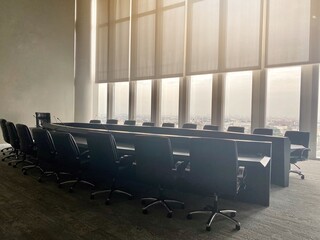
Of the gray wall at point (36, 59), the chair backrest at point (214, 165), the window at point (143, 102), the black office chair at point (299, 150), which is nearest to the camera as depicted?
the chair backrest at point (214, 165)

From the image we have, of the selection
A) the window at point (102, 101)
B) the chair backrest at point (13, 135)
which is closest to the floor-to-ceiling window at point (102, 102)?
the window at point (102, 101)

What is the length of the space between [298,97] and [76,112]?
326 inches

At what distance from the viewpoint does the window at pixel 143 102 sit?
9.77 m

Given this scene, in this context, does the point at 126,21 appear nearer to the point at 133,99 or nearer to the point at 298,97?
the point at 133,99

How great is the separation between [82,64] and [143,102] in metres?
3.26

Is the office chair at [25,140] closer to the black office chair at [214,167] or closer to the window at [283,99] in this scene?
the black office chair at [214,167]

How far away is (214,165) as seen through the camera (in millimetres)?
2678

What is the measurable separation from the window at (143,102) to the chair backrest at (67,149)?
5.72 m

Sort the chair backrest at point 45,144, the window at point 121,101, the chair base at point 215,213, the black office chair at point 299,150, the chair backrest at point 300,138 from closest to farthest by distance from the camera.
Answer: the chair base at point 215,213 → the chair backrest at point 45,144 → the black office chair at point 299,150 → the chair backrest at point 300,138 → the window at point 121,101

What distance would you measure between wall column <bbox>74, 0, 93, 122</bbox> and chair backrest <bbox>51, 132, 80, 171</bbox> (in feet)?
22.4

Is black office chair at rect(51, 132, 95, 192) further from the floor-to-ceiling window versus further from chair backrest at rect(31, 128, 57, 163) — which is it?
the floor-to-ceiling window

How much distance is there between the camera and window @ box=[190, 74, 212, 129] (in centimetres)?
Answer: 833

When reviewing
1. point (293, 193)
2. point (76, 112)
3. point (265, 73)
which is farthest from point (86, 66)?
point (293, 193)

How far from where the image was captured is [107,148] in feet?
11.2
